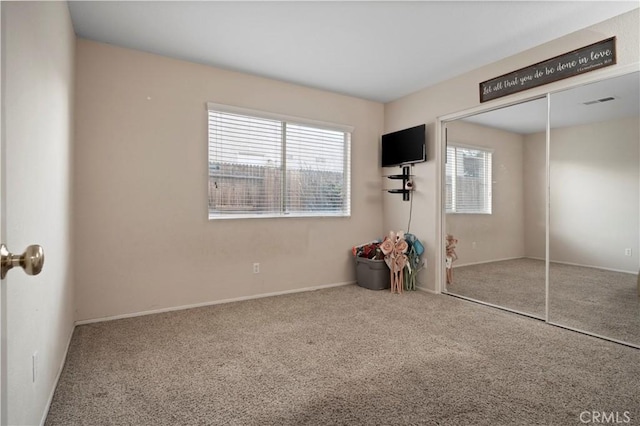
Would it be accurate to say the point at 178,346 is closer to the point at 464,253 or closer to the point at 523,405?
the point at 523,405

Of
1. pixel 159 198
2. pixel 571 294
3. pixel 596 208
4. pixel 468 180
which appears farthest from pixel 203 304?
pixel 596 208

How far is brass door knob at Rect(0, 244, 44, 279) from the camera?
767 mm

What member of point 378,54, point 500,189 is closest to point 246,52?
point 378,54

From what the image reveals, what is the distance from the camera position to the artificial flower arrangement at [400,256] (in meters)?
4.20

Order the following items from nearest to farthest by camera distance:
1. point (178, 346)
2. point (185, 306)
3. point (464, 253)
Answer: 1. point (178, 346)
2. point (185, 306)
3. point (464, 253)

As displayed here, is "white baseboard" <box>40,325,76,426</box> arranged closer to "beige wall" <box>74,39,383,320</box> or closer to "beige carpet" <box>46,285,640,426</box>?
"beige carpet" <box>46,285,640,426</box>

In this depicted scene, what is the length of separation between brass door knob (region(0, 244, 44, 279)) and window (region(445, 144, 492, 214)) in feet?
13.1

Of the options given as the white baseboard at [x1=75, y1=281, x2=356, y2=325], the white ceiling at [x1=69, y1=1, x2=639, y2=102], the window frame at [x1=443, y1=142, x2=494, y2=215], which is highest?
the white ceiling at [x1=69, y1=1, x2=639, y2=102]

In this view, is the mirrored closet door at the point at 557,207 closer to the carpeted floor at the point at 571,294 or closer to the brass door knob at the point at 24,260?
the carpeted floor at the point at 571,294

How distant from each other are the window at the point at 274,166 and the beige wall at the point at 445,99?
2.52 ft

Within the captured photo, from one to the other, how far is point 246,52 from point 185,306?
2656mm

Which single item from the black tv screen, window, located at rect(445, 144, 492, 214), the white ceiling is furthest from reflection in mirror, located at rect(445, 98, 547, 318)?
the white ceiling

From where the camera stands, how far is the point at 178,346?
260 centimetres

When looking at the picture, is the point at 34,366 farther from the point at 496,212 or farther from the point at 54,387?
the point at 496,212
